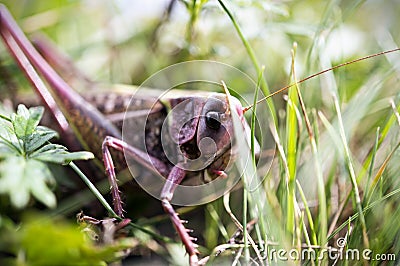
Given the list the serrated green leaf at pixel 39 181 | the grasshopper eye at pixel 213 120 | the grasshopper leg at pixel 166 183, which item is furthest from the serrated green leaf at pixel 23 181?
the grasshopper eye at pixel 213 120

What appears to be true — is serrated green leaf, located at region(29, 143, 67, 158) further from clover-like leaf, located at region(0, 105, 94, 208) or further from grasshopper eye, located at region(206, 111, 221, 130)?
grasshopper eye, located at region(206, 111, 221, 130)

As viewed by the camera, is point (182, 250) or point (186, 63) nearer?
point (182, 250)

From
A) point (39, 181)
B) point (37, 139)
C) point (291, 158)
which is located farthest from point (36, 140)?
point (291, 158)

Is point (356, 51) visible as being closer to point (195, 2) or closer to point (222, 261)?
point (195, 2)

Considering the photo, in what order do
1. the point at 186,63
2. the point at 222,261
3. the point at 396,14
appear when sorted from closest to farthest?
the point at 222,261
the point at 186,63
the point at 396,14

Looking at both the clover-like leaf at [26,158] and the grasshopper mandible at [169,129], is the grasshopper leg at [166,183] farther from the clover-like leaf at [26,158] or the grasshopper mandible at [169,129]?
the clover-like leaf at [26,158]

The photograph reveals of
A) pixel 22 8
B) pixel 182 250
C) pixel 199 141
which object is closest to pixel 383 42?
pixel 199 141

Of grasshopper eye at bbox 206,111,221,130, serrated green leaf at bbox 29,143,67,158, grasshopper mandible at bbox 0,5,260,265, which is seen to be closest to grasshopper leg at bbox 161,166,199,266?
grasshopper mandible at bbox 0,5,260,265
